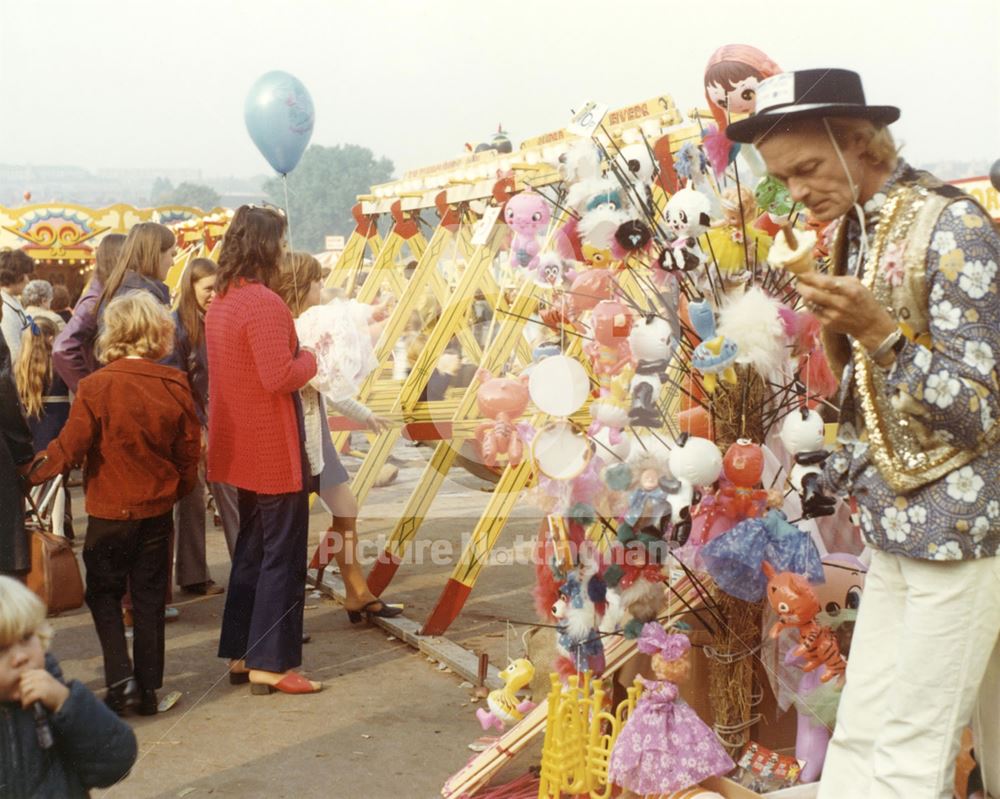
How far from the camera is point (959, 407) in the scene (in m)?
2.09

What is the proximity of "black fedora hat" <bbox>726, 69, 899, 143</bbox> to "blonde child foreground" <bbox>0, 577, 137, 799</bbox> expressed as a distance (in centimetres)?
165

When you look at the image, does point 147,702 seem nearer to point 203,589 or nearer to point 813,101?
point 203,589

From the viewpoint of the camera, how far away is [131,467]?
443 centimetres

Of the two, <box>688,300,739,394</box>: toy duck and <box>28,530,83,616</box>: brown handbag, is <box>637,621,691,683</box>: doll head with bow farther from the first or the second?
<box>28,530,83,616</box>: brown handbag

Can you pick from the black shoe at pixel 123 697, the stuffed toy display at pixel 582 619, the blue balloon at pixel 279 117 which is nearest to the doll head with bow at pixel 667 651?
the stuffed toy display at pixel 582 619

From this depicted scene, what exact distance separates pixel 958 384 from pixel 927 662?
50 cm

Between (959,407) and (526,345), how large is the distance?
17.8ft

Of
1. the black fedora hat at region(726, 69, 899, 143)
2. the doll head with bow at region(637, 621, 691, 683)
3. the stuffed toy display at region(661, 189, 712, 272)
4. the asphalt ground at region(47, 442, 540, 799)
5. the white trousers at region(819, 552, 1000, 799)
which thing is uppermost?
the black fedora hat at region(726, 69, 899, 143)

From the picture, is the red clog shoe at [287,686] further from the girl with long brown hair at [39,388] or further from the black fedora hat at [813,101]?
the black fedora hat at [813,101]

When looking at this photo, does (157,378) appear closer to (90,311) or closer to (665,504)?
(90,311)

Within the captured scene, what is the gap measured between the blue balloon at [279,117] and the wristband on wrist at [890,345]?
4725 mm

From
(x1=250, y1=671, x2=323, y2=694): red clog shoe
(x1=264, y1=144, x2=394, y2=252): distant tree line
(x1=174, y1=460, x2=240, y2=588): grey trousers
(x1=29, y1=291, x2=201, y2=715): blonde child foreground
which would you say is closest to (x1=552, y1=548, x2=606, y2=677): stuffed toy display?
(x1=250, y1=671, x2=323, y2=694): red clog shoe

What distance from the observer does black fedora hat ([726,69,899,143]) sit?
2256 millimetres

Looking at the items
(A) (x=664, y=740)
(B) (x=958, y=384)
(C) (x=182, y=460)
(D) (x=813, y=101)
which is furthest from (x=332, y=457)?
(B) (x=958, y=384)
